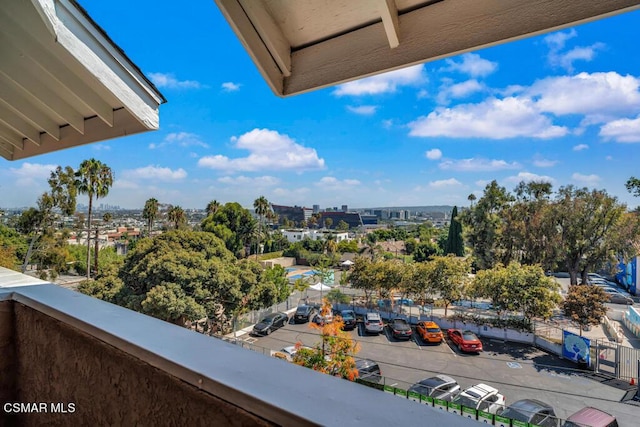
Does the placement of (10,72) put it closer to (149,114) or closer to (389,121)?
(149,114)

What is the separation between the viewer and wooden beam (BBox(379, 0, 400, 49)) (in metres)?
0.67

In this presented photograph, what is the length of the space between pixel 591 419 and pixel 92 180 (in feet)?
40.7

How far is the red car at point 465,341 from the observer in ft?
19.4

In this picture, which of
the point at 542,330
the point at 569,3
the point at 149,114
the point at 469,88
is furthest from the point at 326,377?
the point at 469,88

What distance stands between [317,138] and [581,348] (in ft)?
174

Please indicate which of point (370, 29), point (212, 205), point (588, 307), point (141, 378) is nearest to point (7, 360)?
point (141, 378)

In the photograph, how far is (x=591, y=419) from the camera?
2.77 metres

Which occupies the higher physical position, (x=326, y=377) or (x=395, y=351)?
(x=326, y=377)

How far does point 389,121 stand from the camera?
43.5 metres

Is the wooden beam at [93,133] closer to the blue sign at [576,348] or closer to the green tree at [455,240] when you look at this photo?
the blue sign at [576,348]

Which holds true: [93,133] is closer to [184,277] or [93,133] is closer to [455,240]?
[184,277]

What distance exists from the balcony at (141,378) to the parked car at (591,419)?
10.3 ft

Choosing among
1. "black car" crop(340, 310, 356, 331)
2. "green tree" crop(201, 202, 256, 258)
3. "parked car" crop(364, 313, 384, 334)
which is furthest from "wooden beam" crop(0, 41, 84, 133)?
"green tree" crop(201, 202, 256, 258)

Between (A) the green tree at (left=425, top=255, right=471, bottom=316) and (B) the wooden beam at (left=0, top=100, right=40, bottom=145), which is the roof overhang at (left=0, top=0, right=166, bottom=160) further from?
(A) the green tree at (left=425, top=255, right=471, bottom=316)
